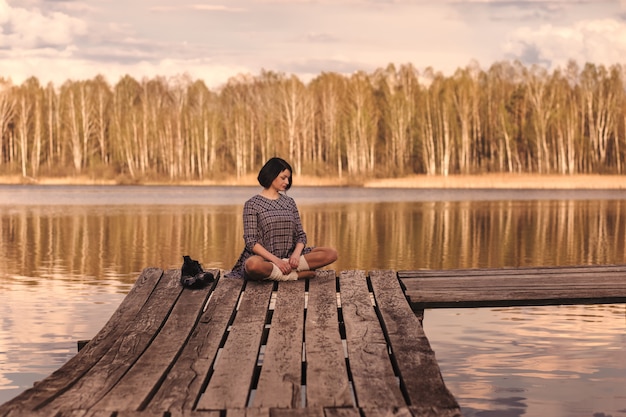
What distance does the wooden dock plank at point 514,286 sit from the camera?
722cm

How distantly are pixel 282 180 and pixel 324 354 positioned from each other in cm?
269

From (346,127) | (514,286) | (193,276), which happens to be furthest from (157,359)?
(346,127)

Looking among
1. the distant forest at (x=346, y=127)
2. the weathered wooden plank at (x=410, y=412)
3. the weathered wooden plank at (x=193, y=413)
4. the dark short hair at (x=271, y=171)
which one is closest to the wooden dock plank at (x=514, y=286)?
the dark short hair at (x=271, y=171)

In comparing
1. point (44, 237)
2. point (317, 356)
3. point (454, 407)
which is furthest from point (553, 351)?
point (44, 237)

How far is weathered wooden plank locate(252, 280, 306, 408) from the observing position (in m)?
4.52

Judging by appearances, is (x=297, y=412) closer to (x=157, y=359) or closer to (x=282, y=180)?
(x=157, y=359)

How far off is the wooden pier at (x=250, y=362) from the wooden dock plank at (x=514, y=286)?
1.23 ft

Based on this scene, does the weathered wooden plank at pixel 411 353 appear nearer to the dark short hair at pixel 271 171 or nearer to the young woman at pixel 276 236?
the young woman at pixel 276 236

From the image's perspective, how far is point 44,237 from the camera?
21000 mm

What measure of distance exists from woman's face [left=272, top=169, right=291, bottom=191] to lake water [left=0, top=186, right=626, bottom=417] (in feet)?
6.33

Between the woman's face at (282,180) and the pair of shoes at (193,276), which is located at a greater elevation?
the woman's face at (282,180)

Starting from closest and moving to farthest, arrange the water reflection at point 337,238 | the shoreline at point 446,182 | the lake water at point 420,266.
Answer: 1. the lake water at point 420,266
2. the water reflection at point 337,238
3. the shoreline at point 446,182

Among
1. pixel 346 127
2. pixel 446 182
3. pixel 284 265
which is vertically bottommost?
pixel 446 182

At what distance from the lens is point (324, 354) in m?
5.37
